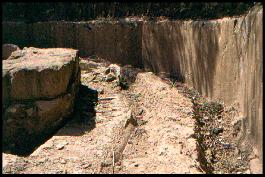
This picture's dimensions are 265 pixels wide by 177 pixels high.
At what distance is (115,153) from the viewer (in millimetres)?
5961

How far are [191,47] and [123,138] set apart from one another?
9.32 ft

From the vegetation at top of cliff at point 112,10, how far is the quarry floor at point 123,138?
1.78 metres

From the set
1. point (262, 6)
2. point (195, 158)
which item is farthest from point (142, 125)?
point (262, 6)

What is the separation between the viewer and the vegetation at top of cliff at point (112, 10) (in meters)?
9.26

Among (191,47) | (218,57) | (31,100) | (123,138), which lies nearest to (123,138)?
(123,138)

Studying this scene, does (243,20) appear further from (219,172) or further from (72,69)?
(72,69)

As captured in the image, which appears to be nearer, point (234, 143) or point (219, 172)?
point (219, 172)

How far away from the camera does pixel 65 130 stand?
6.79 m

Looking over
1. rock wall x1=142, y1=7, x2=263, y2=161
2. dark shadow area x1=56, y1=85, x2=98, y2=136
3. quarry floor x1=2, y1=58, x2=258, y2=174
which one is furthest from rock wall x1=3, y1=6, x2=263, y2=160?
dark shadow area x1=56, y1=85, x2=98, y2=136

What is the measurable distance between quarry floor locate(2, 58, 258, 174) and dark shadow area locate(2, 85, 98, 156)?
14 millimetres

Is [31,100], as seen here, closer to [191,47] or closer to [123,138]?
[123,138]

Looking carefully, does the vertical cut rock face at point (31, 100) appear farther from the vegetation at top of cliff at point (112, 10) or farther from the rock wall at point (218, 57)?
the vegetation at top of cliff at point (112, 10)

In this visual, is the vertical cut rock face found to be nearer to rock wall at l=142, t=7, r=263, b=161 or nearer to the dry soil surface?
the dry soil surface

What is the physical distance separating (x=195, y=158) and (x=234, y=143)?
38.5 inches
